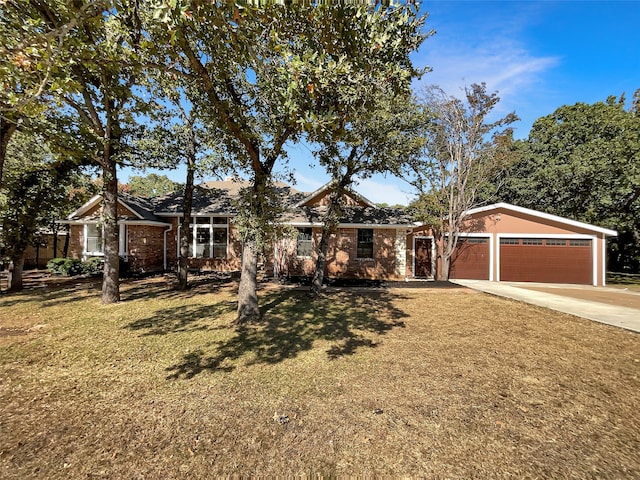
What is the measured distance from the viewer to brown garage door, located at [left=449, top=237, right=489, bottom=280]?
17.2m

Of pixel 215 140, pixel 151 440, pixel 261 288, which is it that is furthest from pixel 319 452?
pixel 261 288

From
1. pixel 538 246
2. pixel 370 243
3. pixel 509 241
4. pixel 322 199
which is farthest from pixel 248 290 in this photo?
pixel 538 246

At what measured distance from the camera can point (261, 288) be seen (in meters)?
12.9

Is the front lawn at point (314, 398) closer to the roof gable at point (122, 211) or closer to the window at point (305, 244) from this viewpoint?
the window at point (305, 244)

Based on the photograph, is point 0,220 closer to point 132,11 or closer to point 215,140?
point 215,140

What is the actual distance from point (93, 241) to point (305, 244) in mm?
12465

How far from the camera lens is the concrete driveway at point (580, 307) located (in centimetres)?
834

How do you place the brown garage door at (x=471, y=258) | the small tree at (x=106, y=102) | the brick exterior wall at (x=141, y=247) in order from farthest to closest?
the brown garage door at (x=471, y=258), the brick exterior wall at (x=141, y=247), the small tree at (x=106, y=102)

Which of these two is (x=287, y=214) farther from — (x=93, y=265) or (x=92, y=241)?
(x=92, y=241)

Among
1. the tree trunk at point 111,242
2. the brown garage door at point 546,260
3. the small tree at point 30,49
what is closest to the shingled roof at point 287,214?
the tree trunk at point 111,242

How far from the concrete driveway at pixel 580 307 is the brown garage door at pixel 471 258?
328 cm

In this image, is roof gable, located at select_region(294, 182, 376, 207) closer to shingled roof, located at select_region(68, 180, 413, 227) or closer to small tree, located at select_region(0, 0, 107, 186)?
shingled roof, located at select_region(68, 180, 413, 227)

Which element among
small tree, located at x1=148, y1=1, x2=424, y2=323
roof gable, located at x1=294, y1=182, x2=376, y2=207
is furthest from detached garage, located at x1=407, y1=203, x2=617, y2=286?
small tree, located at x1=148, y1=1, x2=424, y2=323

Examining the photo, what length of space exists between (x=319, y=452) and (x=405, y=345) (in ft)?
12.4
